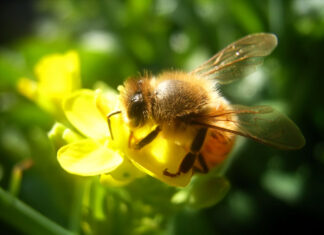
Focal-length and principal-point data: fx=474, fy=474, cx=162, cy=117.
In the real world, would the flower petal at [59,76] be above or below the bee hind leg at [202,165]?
above

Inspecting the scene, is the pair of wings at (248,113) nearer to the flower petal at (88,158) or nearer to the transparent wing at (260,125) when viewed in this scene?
the transparent wing at (260,125)

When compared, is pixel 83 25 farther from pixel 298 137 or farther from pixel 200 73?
pixel 298 137

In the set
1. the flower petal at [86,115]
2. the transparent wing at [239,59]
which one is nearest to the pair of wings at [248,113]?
the transparent wing at [239,59]

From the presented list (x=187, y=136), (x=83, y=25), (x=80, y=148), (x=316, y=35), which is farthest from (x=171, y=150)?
(x=83, y=25)

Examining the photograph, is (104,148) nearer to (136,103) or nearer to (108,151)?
(108,151)

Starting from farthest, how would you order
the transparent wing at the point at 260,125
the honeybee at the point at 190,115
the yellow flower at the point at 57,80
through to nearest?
1. the yellow flower at the point at 57,80
2. the honeybee at the point at 190,115
3. the transparent wing at the point at 260,125

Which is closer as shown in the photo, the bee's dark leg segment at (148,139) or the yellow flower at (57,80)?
the bee's dark leg segment at (148,139)

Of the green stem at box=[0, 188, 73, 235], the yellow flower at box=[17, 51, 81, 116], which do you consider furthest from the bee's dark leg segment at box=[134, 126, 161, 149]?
the yellow flower at box=[17, 51, 81, 116]

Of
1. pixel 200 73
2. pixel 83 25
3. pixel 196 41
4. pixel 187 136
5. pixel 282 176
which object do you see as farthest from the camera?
pixel 83 25
